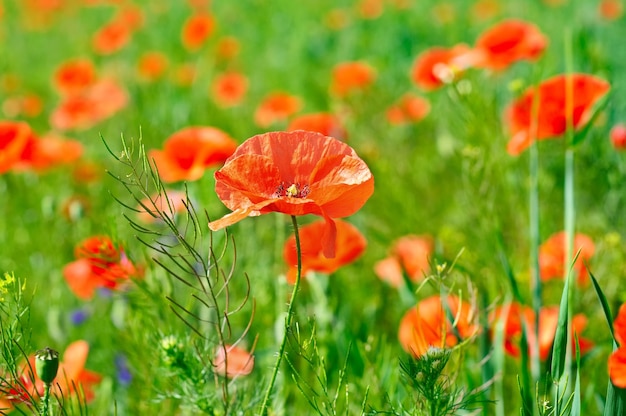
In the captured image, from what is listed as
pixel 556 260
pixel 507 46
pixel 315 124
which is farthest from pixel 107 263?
pixel 507 46

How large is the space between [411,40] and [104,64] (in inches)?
73.5

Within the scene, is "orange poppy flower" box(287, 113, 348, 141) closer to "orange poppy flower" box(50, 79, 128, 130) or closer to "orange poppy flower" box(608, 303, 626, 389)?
"orange poppy flower" box(50, 79, 128, 130)

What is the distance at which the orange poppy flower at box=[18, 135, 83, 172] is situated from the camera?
1.79m

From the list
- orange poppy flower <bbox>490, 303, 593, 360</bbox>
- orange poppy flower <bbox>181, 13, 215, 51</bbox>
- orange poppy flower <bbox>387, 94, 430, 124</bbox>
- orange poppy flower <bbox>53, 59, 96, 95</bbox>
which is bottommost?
orange poppy flower <bbox>490, 303, 593, 360</bbox>

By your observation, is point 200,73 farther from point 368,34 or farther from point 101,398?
point 101,398

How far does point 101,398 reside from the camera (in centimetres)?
139

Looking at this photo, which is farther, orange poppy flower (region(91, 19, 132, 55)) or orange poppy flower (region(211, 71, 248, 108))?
orange poppy flower (region(91, 19, 132, 55))

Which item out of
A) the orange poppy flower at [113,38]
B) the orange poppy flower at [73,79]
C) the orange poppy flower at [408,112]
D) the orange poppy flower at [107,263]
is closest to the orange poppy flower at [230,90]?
the orange poppy flower at [73,79]

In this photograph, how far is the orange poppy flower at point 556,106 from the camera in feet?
4.78

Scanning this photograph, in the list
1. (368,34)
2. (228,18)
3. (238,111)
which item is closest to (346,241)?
(238,111)

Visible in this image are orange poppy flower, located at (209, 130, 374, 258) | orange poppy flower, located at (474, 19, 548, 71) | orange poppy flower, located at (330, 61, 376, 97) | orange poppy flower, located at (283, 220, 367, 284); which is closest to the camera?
orange poppy flower, located at (209, 130, 374, 258)

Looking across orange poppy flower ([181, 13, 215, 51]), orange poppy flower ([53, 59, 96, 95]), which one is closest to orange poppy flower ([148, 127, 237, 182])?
orange poppy flower ([53, 59, 96, 95])

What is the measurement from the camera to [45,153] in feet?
6.58

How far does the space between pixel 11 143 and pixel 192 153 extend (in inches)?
15.2
